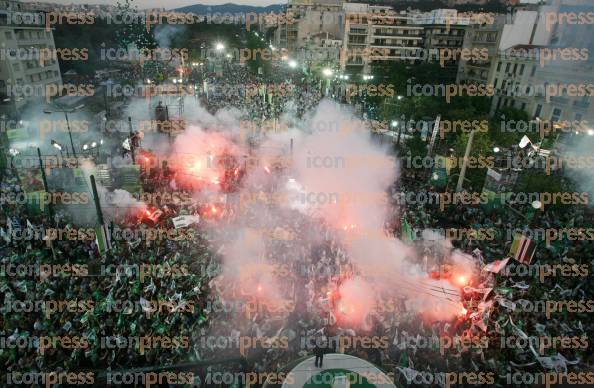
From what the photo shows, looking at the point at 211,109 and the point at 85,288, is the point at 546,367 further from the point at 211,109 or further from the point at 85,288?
the point at 211,109

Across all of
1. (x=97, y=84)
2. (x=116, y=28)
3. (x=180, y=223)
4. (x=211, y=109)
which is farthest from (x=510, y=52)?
(x=116, y=28)

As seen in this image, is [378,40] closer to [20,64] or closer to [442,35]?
[442,35]

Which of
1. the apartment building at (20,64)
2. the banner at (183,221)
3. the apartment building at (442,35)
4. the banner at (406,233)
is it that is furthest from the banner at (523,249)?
the apartment building at (442,35)

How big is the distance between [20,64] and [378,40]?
4420cm

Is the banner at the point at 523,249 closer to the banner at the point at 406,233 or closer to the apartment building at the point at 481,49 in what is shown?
the banner at the point at 406,233

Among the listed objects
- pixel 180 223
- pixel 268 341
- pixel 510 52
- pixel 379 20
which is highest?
pixel 379 20

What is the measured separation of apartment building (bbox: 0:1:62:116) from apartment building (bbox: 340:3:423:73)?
36667 millimetres

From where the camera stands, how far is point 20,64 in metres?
34.9

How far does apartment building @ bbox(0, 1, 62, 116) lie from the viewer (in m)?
33.4

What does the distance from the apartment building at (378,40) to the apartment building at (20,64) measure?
36.7m

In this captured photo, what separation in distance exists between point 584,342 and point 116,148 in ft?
84.1

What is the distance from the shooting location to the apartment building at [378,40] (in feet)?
173

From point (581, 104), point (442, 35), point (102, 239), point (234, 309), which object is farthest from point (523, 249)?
point (442, 35)

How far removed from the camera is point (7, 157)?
21812 millimetres
